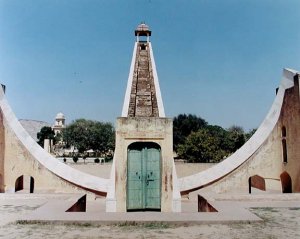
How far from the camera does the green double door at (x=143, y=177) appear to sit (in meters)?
7.90

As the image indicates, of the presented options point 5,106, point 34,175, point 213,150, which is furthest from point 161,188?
point 213,150

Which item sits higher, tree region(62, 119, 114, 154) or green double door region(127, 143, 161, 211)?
tree region(62, 119, 114, 154)

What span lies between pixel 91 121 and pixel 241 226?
130 feet

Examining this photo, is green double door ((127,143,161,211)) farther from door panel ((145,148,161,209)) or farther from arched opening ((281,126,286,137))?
arched opening ((281,126,286,137))

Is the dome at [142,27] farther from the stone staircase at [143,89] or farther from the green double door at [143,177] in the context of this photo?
the green double door at [143,177]

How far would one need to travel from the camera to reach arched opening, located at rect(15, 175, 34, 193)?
12.5m

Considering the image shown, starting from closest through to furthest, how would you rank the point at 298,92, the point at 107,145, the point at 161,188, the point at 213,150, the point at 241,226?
the point at 241,226, the point at 161,188, the point at 298,92, the point at 213,150, the point at 107,145

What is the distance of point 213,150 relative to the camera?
88.4ft

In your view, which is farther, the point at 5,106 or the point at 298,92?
A: the point at 5,106

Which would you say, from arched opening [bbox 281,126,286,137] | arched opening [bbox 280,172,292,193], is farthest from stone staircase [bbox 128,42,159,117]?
arched opening [bbox 280,172,292,193]

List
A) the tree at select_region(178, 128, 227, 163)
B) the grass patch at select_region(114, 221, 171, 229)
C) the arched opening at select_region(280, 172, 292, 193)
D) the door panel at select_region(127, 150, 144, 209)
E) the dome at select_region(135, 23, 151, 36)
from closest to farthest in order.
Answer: the grass patch at select_region(114, 221, 171, 229), the door panel at select_region(127, 150, 144, 209), the arched opening at select_region(280, 172, 292, 193), the dome at select_region(135, 23, 151, 36), the tree at select_region(178, 128, 227, 163)

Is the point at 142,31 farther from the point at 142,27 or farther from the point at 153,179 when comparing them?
the point at 153,179

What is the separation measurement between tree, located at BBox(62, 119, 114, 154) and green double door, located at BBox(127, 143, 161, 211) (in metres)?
33.3

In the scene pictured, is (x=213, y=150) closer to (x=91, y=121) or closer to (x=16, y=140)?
(x=16, y=140)
